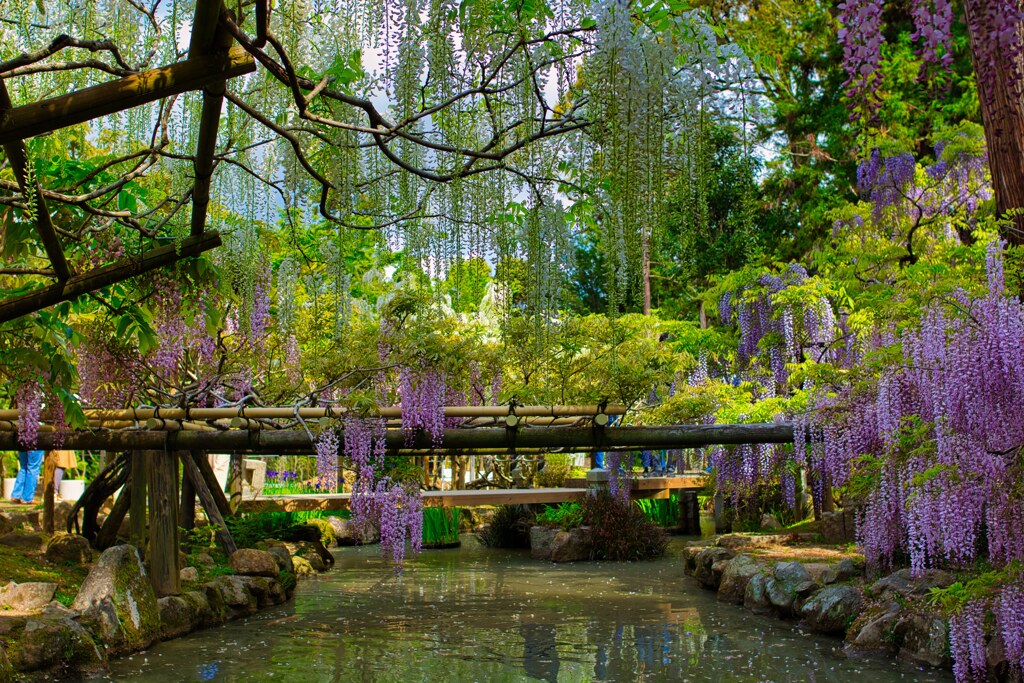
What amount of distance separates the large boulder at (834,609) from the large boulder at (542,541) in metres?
6.73

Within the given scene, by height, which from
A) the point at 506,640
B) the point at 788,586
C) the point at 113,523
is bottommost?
the point at 506,640

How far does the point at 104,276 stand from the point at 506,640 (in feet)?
17.3

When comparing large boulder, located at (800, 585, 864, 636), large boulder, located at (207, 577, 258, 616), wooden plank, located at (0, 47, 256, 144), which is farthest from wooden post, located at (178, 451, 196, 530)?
wooden plank, located at (0, 47, 256, 144)

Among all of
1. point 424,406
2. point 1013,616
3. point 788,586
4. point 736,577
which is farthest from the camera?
point 736,577

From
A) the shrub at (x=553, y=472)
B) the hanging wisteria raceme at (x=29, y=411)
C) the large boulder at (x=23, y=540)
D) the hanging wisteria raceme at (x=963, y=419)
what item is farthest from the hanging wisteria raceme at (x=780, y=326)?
the large boulder at (x=23, y=540)

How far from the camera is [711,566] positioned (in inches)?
426

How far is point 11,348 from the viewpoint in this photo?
13.1ft

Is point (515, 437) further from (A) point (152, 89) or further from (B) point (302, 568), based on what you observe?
(A) point (152, 89)

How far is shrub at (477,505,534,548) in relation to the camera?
16.2m

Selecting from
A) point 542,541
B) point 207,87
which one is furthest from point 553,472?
point 207,87

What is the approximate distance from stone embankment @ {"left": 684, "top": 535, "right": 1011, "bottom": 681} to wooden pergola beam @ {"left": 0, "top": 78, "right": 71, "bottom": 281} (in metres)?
5.11

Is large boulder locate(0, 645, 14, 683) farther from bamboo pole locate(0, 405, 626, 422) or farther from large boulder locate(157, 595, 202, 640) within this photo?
bamboo pole locate(0, 405, 626, 422)

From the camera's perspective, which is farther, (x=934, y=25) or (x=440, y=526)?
(x=440, y=526)

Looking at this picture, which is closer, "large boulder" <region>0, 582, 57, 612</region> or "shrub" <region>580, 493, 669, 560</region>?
"large boulder" <region>0, 582, 57, 612</region>
